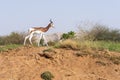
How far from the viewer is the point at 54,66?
24172mm

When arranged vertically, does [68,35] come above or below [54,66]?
above

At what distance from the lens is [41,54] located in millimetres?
24859

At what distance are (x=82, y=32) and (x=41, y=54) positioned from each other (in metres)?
11.5

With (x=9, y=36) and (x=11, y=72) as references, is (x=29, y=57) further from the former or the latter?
(x=9, y=36)

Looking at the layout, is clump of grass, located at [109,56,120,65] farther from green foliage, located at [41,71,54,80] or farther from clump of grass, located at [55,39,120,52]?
green foliage, located at [41,71,54,80]

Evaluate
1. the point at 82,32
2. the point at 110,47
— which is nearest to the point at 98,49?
the point at 110,47

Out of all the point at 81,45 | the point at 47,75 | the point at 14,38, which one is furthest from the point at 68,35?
the point at 47,75

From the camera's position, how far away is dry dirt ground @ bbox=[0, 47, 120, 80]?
23269mm

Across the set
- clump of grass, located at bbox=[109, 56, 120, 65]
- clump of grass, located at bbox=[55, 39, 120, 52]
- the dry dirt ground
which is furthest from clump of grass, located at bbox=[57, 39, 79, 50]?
clump of grass, located at bbox=[109, 56, 120, 65]

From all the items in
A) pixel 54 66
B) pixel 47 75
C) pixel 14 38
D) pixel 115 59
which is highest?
pixel 14 38

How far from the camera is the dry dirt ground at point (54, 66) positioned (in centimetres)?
2327

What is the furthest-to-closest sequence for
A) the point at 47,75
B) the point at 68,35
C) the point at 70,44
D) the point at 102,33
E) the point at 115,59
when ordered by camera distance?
1. the point at 102,33
2. the point at 68,35
3. the point at 70,44
4. the point at 115,59
5. the point at 47,75

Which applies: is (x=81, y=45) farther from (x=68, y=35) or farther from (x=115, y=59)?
(x=68, y=35)

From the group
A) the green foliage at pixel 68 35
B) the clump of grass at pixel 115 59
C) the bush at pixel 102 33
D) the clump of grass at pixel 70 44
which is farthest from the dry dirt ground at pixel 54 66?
the bush at pixel 102 33
